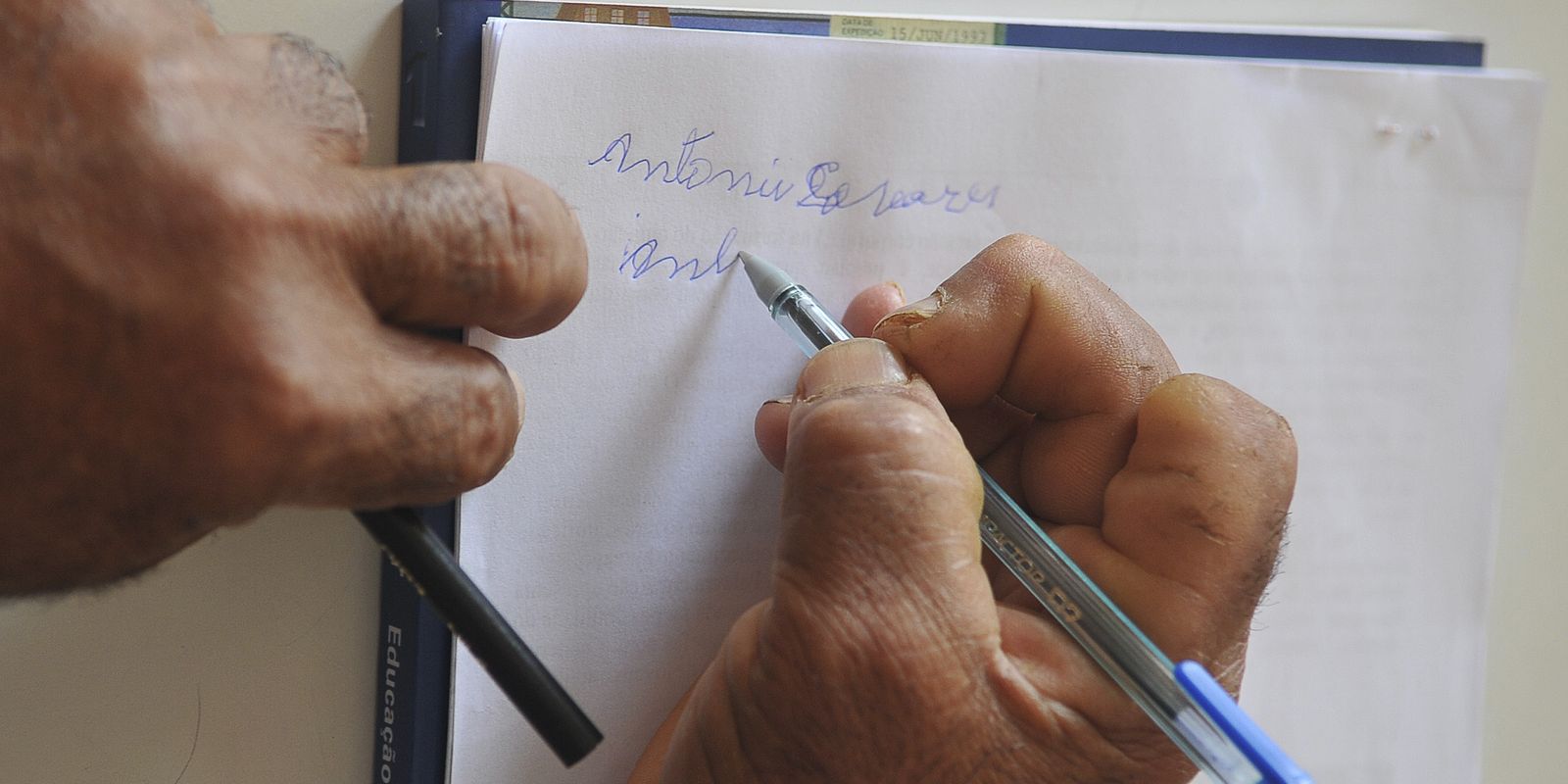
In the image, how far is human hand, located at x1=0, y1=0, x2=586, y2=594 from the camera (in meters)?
0.29

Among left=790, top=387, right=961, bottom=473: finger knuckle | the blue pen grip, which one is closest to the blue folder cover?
left=790, top=387, right=961, bottom=473: finger knuckle

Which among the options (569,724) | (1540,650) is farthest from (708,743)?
(1540,650)

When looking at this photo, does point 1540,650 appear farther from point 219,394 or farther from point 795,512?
point 219,394

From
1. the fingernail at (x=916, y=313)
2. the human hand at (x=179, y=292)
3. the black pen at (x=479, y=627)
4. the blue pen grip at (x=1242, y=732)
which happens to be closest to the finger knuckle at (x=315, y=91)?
the human hand at (x=179, y=292)

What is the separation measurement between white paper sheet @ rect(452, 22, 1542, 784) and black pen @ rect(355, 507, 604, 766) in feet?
0.50

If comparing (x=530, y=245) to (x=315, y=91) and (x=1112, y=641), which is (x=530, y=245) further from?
(x=1112, y=641)

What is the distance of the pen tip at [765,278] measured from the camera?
0.52m

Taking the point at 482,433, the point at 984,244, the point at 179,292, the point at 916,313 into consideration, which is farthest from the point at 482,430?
the point at 984,244

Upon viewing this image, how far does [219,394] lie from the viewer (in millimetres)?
291

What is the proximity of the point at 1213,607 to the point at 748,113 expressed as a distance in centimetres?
34

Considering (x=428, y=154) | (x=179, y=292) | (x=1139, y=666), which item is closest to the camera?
(x=179, y=292)

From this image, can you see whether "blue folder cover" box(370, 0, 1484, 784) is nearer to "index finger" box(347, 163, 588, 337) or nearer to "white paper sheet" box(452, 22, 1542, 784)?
"white paper sheet" box(452, 22, 1542, 784)

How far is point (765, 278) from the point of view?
20.6 inches

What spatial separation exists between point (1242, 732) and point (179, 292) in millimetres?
389
